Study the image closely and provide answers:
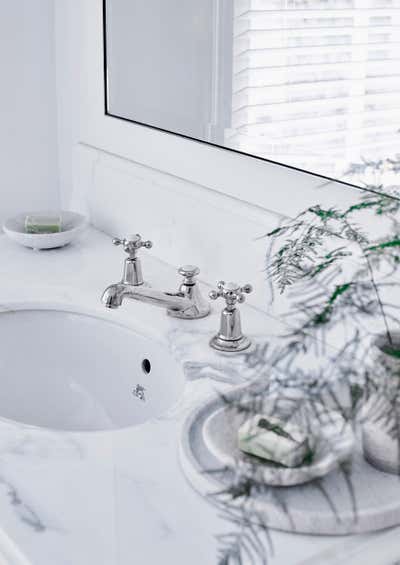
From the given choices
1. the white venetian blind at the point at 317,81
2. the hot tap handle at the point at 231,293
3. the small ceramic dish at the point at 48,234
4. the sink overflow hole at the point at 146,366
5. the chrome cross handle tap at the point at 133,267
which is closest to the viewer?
the white venetian blind at the point at 317,81

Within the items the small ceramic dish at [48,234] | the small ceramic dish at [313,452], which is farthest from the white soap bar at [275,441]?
the small ceramic dish at [48,234]

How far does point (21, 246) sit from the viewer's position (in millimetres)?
1859

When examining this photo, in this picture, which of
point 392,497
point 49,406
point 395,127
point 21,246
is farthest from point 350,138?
point 21,246

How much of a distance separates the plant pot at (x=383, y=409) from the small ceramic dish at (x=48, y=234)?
967mm

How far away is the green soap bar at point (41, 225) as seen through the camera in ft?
5.95

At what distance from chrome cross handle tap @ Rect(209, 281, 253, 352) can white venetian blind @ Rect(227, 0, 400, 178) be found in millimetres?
215

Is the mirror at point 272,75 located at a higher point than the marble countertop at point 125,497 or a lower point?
higher

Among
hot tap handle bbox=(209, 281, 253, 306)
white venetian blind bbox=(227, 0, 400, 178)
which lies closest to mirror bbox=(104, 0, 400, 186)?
white venetian blind bbox=(227, 0, 400, 178)

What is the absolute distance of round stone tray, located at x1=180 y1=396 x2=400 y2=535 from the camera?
919 millimetres

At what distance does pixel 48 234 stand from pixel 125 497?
0.88 m

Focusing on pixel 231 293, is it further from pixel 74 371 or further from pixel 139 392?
pixel 74 371

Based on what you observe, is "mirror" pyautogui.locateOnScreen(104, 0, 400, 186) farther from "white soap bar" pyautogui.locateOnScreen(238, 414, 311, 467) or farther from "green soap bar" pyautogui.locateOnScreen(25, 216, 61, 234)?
"white soap bar" pyautogui.locateOnScreen(238, 414, 311, 467)

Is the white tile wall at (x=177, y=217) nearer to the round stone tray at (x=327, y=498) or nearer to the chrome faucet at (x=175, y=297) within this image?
the chrome faucet at (x=175, y=297)

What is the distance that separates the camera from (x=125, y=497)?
100cm
